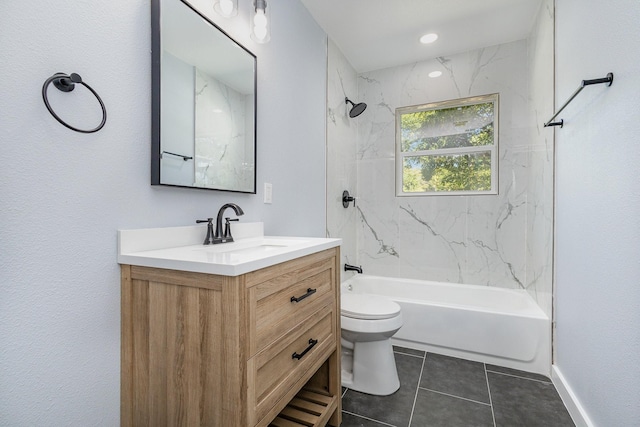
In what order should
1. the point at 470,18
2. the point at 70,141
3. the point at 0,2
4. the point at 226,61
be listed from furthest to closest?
the point at 470,18 < the point at 226,61 < the point at 70,141 < the point at 0,2

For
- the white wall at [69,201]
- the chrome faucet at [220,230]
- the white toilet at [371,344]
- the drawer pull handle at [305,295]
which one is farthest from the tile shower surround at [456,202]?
the white wall at [69,201]

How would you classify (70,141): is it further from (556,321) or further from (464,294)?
(464,294)

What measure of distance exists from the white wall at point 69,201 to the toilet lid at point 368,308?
106 cm

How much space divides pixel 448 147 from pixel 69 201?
2894mm

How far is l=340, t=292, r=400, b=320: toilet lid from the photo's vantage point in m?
1.77

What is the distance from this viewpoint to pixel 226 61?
146 centimetres

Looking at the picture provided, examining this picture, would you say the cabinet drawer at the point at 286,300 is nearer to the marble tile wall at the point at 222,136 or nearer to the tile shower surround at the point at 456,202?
the marble tile wall at the point at 222,136

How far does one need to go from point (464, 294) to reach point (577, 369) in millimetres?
1207

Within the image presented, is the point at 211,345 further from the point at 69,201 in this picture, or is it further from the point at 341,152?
the point at 341,152

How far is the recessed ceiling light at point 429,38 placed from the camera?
8.31ft

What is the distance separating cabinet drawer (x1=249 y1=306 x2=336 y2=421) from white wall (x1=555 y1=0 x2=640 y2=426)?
3.55 ft

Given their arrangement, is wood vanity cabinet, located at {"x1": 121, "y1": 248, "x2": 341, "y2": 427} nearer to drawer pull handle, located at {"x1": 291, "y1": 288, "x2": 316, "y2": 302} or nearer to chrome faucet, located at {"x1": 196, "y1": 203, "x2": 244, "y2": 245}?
drawer pull handle, located at {"x1": 291, "y1": 288, "x2": 316, "y2": 302}

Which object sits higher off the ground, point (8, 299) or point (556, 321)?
point (8, 299)

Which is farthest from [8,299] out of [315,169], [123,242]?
[315,169]
